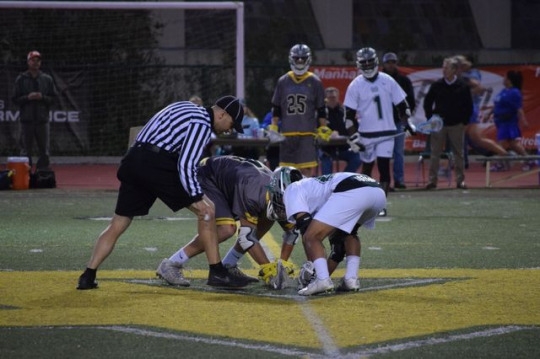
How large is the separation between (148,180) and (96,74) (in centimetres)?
1608

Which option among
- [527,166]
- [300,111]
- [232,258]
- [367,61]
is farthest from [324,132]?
[527,166]

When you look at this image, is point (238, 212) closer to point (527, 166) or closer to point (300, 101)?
point (300, 101)

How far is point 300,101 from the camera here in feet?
51.4

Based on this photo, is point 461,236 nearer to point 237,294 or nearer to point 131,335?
point 237,294

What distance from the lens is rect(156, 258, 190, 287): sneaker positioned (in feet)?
30.7

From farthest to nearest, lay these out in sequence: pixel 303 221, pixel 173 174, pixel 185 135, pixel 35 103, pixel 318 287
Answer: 1. pixel 35 103
2. pixel 173 174
3. pixel 185 135
4. pixel 318 287
5. pixel 303 221

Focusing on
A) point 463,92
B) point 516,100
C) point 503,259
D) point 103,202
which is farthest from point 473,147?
point 503,259

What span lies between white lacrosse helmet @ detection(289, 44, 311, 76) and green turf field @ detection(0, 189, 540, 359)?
268 centimetres

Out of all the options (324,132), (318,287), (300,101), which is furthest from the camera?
(324,132)

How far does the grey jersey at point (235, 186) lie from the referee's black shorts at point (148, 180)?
1.57ft

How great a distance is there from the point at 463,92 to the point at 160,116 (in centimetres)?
1119

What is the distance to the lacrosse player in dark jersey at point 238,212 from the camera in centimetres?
926

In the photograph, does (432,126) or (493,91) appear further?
(493,91)

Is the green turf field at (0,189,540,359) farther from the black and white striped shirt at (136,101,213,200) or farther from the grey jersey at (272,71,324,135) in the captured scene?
the grey jersey at (272,71,324,135)
